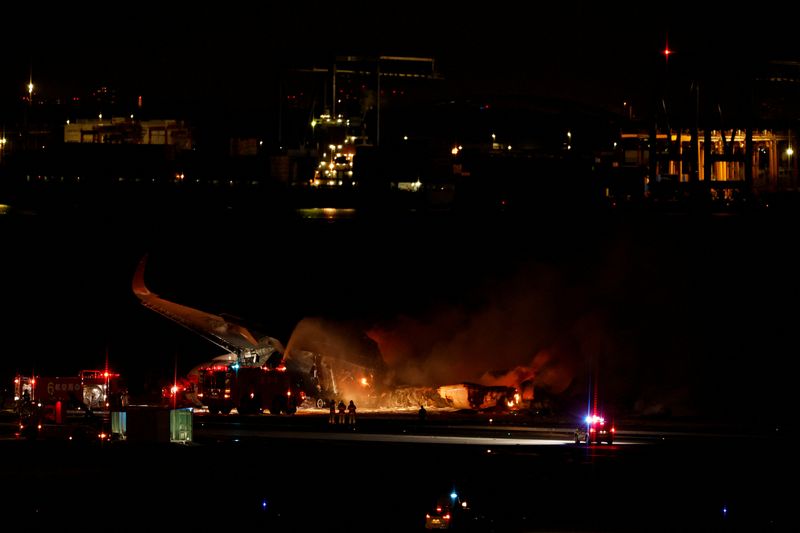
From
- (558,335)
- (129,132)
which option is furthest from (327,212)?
(558,335)

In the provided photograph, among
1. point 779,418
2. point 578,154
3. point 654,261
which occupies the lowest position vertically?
point 779,418

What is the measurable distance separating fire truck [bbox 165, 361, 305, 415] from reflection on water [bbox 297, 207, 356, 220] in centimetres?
4984

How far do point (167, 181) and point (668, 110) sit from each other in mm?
53265

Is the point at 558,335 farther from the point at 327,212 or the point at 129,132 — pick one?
the point at 129,132

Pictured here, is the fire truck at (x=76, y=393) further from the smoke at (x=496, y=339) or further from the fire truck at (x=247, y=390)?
the smoke at (x=496, y=339)

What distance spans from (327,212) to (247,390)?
199 ft

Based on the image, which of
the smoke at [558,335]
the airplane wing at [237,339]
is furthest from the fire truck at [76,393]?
the smoke at [558,335]

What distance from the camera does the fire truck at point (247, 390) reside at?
38719 mm

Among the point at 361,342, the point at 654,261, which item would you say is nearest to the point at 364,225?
the point at 654,261

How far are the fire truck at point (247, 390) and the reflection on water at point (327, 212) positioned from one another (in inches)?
1962

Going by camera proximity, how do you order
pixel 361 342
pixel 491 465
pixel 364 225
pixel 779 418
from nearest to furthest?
1. pixel 491 465
2. pixel 779 418
3. pixel 361 342
4. pixel 364 225

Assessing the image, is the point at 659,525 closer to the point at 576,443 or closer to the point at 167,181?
the point at 576,443

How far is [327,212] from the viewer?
98.7 metres

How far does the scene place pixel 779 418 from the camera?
1469 inches
